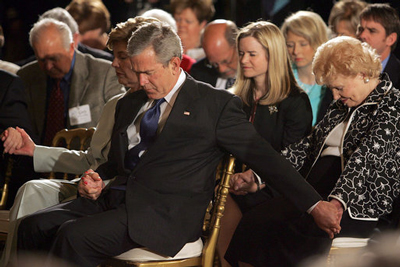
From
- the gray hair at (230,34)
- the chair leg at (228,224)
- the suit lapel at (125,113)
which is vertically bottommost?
the chair leg at (228,224)

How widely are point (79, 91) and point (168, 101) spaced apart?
1790 millimetres

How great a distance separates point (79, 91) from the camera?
437 cm

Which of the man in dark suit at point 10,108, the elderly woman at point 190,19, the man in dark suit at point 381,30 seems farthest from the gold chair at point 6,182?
the elderly woman at point 190,19

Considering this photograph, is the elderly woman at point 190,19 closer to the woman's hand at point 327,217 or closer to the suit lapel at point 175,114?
the suit lapel at point 175,114

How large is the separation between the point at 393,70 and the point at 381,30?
11.8 inches

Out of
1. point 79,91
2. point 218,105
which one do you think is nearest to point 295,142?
point 218,105

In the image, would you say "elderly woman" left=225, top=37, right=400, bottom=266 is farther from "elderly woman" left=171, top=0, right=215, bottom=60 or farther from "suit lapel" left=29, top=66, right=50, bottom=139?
"elderly woman" left=171, top=0, right=215, bottom=60

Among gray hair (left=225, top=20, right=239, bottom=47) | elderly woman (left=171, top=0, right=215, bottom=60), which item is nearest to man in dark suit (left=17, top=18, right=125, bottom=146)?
gray hair (left=225, top=20, right=239, bottom=47)

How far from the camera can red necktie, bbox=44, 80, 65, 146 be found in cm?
437

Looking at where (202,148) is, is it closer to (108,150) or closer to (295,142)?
(108,150)

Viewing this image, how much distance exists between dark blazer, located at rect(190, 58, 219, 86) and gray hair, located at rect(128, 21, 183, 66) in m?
1.95

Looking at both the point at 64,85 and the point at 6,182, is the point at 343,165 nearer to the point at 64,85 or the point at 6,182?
the point at 6,182

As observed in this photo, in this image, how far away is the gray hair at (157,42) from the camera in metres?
2.64

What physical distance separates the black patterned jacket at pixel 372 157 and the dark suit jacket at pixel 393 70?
109cm
